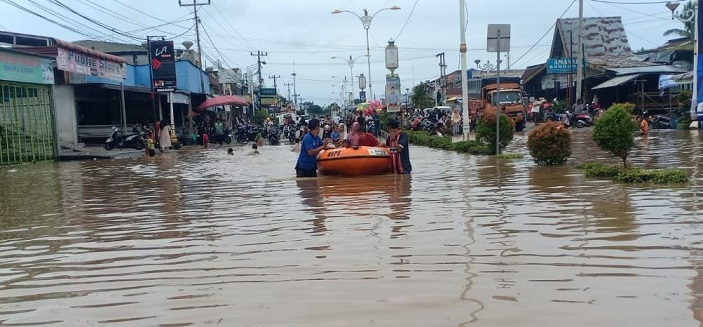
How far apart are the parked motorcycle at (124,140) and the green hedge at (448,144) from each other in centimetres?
1202

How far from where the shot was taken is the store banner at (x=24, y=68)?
2147cm

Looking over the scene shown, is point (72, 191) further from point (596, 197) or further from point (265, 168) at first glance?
point (596, 197)

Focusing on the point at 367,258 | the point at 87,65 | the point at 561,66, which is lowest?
the point at 367,258

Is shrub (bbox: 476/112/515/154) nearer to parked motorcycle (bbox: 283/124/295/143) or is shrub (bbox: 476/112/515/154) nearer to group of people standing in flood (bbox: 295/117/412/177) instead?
group of people standing in flood (bbox: 295/117/412/177)

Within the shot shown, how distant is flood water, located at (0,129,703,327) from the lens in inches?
160

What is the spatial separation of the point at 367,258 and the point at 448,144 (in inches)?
698

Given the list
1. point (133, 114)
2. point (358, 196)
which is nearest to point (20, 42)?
point (133, 114)

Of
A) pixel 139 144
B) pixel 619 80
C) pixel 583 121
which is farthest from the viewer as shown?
pixel 619 80

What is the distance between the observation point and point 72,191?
13.1 m

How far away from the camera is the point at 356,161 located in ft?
44.9

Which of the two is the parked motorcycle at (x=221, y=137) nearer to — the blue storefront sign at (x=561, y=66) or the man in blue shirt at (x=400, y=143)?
the blue storefront sign at (x=561, y=66)

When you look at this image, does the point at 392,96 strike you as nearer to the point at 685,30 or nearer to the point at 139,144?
the point at 139,144

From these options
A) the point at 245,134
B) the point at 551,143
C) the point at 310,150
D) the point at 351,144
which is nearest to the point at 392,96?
the point at 245,134

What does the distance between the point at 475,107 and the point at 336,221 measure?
124ft
